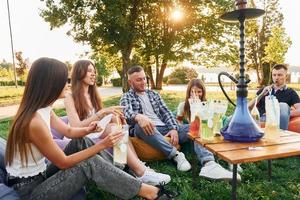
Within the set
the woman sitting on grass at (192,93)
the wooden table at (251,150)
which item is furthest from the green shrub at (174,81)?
the wooden table at (251,150)

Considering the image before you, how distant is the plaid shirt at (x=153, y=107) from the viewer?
4184mm

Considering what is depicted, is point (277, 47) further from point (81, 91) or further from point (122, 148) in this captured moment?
point (122, 148)

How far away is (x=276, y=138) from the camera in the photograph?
2807 mm

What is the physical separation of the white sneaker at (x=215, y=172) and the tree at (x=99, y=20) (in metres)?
12.6

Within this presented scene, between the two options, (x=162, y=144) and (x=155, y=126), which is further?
(x=155, y=126)

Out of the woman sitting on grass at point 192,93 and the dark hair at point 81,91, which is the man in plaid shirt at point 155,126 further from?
the dark hair at point 81,91

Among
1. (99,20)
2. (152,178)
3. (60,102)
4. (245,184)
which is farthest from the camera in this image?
(99,20)

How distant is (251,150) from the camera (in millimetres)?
2508

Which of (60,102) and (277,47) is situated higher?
(277,47)

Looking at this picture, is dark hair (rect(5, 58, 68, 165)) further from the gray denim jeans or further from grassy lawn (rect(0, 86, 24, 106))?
grassy lawn (rect(0, 86, 24, 106))

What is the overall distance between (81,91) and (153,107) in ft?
3.54

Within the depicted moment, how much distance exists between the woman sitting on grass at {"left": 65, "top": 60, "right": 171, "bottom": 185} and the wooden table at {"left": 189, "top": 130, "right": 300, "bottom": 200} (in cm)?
73

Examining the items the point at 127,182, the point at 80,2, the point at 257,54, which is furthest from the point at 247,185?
the point at 257,54

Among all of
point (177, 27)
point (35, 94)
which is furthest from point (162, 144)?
point (177, 27)
